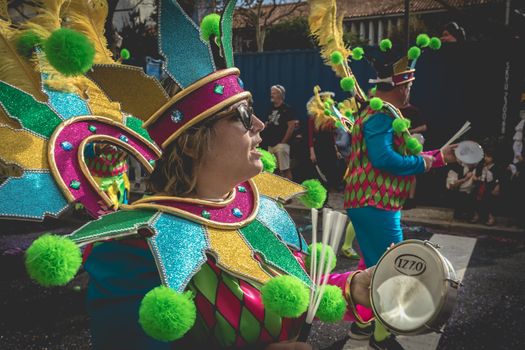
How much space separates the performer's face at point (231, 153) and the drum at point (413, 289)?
447 millimetres

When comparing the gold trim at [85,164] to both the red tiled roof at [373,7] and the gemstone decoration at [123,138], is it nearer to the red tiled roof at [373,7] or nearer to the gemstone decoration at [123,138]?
the gemstone decoration at [123,138]

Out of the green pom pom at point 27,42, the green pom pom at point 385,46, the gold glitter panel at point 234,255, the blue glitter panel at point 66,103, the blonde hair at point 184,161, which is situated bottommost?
the gold glitter panel at point 234,255

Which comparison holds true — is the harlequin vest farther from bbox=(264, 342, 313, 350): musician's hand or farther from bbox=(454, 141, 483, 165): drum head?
bbox=(264, 342, 313, 350): musician's hand

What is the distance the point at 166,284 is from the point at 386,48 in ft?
9.65

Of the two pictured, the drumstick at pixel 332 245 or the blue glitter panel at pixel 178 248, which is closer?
the blue glitter panel at pixel 178 248

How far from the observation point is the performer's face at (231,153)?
1365 millimetres

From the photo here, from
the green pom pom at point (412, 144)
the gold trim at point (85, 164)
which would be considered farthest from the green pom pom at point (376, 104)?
the gold trim at point (85, 164)

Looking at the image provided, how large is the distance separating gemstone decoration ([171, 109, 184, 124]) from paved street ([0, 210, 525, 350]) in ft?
8.04

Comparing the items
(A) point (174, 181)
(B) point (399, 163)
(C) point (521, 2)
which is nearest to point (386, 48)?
(B) point (399, 163)

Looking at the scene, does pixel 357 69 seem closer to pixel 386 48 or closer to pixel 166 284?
pixel 386 48

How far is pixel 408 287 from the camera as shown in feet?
3.96

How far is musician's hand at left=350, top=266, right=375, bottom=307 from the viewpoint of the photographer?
54.4 inches

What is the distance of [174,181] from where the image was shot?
4.59 ft

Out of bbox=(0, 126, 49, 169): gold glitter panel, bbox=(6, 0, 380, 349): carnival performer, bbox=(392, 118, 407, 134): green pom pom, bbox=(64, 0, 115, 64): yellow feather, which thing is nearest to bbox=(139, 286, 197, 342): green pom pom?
bbox=(6, 0, 380, 349): carnival performer
